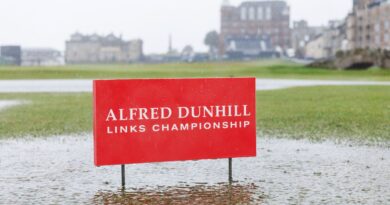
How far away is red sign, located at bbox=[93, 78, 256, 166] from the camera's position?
8.99 metres

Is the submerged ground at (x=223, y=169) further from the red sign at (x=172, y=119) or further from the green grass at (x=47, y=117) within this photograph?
the red sign at (x=172, y=119)

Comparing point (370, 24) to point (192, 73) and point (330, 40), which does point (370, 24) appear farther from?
point (192, 73)

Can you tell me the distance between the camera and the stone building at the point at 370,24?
126 meters

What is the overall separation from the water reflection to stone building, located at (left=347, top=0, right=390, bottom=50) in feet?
387

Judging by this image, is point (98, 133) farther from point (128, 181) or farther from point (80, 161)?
point (80, 161)

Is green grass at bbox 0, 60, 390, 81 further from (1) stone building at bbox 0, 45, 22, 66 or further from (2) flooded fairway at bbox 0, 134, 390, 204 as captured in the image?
(1) stone building at bbox 0, 45, 22, 66

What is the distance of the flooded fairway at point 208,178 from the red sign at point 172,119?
511mm

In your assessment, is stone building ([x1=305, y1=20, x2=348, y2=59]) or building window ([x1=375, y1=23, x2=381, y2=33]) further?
stone building ([x1=305, y1=20, x2=348, y2=59])

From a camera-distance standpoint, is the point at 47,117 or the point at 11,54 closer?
the point at 47,117

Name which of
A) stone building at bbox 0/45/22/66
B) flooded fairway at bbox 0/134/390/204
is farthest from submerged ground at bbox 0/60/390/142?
stone building at bbox 0/45/22/66

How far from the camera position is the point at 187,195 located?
29.1 feet

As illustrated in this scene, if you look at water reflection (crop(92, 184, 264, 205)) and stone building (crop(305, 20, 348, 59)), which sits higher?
stone building (crop(305, 20, 348, 59))

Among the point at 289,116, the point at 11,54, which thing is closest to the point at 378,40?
the point at 11,54

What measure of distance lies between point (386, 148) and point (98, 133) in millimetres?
6721
